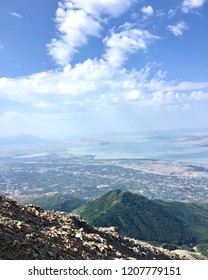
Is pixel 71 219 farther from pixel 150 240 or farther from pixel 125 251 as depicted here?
pixel 150 240

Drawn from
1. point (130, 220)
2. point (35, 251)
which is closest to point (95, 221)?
point (130, 220)

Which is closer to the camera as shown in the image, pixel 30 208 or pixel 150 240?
pixel 30 208

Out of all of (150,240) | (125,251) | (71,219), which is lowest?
(150,240)

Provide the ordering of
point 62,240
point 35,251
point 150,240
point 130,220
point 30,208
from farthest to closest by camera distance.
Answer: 1. point 130,220
2. point 150,240
3. point 30,208
4. point 62,240
5. point 35,251

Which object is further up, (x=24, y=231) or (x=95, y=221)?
(x=24, y=231)

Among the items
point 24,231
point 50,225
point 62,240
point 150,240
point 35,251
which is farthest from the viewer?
point 150,240
